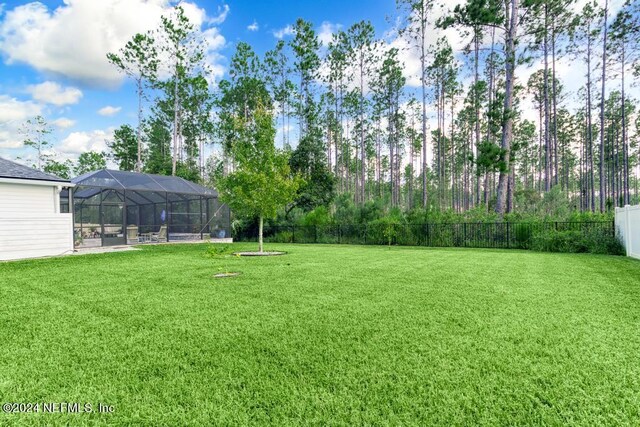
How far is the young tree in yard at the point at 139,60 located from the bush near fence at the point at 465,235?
1536 cm

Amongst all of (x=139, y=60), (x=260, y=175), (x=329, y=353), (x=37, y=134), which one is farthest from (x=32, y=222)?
(x=37, y=134)

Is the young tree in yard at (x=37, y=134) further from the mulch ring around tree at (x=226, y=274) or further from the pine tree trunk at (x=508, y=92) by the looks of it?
the pine tree trunk at (x=508, y=92)

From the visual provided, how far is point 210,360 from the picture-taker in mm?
2416

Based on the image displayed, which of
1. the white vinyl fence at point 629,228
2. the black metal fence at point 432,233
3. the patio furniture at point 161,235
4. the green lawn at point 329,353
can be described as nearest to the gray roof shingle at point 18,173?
the patio furniture at point 161,235

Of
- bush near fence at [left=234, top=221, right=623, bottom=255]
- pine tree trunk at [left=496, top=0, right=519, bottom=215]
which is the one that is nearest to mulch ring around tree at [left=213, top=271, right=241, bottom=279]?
bush near fence at [left=234, top=221, right=623, bottom=255]

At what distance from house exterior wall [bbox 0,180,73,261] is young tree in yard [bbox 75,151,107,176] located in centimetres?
2766

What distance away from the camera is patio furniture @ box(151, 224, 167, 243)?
48.2ft

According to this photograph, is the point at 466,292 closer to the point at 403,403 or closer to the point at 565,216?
the point at 403,403

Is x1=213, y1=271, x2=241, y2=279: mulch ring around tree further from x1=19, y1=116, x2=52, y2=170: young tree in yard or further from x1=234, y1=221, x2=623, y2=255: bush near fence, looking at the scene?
x1=19, y1=116, x2=52, y2=170: young tree in yard

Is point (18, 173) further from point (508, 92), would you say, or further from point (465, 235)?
point (508, 92)

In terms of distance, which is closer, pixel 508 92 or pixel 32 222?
pixel 32 222

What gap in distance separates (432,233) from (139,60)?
24.0 metres

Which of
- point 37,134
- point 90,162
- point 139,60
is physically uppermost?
point 139,60

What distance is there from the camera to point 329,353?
2494 mm
